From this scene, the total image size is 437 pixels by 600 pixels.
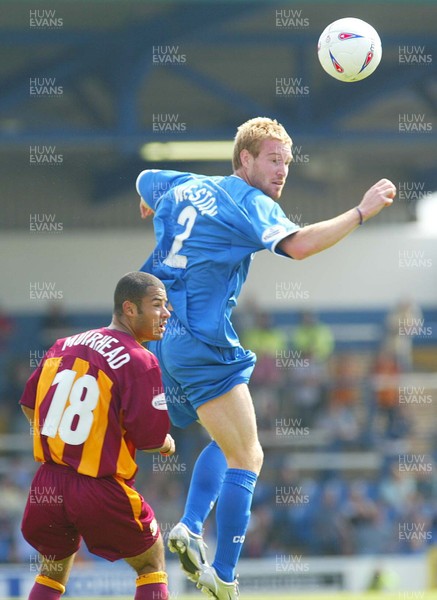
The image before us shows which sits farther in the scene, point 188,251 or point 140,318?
point 188,251

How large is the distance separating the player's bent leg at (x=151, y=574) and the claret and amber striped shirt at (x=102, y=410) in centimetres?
45

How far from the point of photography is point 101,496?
17.3 feet

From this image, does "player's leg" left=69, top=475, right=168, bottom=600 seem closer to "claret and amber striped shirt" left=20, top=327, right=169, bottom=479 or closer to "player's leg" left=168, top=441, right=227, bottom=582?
"claret and amber striped shirt" left=20, top=327, right=169, bottom=479

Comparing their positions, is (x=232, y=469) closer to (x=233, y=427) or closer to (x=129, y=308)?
(x=233, y=427)

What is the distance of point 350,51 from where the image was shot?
22.4 feet

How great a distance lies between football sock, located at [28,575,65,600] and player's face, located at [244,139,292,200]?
7.54 feet

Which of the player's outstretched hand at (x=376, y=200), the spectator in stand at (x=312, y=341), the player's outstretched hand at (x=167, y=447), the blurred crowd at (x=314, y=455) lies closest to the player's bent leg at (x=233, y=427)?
the player's outstretched hand at (x=167, y=447)

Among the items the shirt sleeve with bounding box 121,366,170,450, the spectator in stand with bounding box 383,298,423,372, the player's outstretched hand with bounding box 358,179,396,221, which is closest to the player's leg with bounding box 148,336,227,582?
the shirt sleeve with bounding box 121,366,170,450

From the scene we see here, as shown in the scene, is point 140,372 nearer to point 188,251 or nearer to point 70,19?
point 188,251

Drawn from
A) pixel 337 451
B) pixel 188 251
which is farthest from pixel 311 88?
pixel 188 251

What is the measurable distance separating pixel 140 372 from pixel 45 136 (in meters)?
10.8

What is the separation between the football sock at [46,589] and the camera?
552 centimetres

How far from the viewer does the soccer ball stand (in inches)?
269

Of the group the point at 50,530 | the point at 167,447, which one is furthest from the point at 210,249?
the point at 50,530
